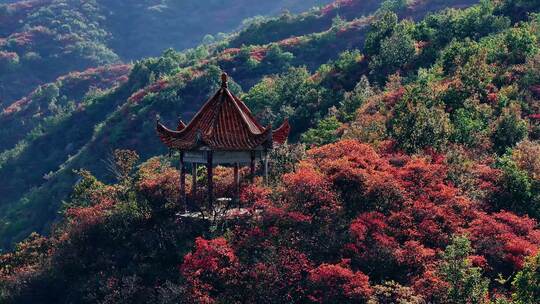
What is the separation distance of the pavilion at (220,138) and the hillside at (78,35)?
116 metres

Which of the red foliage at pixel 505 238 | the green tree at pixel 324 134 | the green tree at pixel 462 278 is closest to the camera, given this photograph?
the green tree at pixel 462 278

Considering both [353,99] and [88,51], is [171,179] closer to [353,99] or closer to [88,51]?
[353,99]

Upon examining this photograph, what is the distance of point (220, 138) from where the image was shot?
28750 mm

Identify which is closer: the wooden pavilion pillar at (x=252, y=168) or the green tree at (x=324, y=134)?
the wooden pavilion pillar at (x=252, y=168)

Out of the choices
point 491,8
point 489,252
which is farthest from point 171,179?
point 491,8

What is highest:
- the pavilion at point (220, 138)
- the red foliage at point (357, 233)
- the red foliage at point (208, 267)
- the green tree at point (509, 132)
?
the pavilion at point (220, 138)

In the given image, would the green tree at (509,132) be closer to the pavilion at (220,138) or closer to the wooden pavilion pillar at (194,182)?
the pavilion at (220,138)

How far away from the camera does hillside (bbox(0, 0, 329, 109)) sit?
479ft

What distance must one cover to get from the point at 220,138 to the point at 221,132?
0.31 m

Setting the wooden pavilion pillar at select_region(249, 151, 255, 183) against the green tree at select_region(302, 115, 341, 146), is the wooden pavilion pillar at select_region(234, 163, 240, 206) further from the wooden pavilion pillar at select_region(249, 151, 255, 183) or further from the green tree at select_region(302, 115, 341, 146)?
the green tree at select_region(302, 115, 341, 146)

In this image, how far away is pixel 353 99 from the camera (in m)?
45.3

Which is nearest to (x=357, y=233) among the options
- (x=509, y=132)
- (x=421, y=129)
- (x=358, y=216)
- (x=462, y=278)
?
(x=358, y=216)

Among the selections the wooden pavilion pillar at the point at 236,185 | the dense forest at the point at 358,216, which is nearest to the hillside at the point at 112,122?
the dense forest at the point at 358,216

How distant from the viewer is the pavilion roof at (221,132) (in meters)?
28.6
